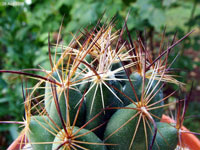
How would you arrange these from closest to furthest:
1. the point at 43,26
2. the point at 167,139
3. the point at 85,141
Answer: the point at 85,141 → the point at 167,139 → the point at 43,26

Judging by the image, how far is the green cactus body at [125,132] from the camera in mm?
559

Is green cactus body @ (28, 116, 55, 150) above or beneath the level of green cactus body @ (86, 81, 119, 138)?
beneath

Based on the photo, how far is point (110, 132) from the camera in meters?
0.61

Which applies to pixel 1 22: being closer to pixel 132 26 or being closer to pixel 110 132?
pixel 132 26

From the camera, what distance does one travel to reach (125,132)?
573 mm

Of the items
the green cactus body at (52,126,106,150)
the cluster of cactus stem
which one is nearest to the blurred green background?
the cluster of cactus stem

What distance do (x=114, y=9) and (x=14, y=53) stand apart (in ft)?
3.30

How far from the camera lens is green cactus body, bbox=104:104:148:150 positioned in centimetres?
56

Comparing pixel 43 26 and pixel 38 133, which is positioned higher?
pixel 43 26

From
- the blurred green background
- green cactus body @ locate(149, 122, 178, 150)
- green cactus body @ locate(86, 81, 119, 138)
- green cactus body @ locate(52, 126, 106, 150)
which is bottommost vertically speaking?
green cactus body @ locate(149, 122, 178, 150)

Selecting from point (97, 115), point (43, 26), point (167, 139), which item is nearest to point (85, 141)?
point (97, 115)

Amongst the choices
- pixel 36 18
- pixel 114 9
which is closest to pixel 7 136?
pixel 36 18

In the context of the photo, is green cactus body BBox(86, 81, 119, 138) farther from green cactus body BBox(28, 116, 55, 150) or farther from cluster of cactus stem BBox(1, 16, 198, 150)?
green cactus body BBox(28, 116, 55, 150)

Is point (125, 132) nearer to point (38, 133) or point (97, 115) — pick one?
point (97, 115)
